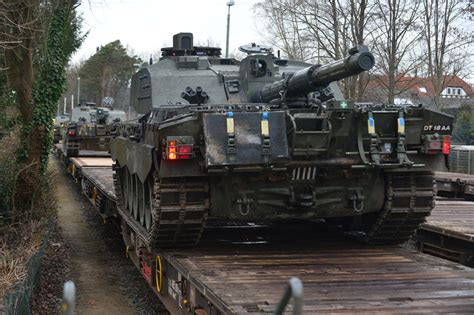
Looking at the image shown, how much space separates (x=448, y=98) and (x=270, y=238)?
126 feet

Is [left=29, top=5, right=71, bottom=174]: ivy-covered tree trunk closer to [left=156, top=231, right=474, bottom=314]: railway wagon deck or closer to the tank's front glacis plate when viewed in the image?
[left=156, top=231, right=474, bottom=314]: railway wagon deck

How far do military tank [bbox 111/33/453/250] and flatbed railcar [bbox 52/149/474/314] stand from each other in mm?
400

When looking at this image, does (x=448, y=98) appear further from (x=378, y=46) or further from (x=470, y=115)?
(x=378, y=46)

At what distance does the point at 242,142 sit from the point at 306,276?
136 cm

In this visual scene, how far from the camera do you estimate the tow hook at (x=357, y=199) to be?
7.36 meters

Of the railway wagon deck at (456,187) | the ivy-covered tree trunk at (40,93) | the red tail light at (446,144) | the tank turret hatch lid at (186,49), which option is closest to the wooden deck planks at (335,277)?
the red tail light at (446,144)

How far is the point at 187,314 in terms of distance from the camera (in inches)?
250

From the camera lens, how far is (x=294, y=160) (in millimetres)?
6852

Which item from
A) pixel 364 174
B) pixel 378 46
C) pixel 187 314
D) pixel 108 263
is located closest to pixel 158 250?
pixel 187 314

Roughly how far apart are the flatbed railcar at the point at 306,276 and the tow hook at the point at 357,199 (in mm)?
502

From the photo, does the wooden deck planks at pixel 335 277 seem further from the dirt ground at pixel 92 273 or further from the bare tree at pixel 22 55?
the bare tree at pixel 22 55

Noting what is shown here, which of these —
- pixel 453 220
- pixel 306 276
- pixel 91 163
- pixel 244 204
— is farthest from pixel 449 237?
pixel 91 163

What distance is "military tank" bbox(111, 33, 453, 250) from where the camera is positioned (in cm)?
652

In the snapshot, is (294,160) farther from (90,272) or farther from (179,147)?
(90,272)
